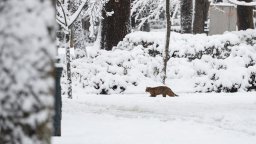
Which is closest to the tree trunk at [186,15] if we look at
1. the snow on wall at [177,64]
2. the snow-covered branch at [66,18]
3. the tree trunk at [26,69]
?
the snow on wall at [177,64]

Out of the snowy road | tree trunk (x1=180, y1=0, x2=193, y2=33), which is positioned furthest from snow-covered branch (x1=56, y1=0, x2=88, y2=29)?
tree trunk (x1=180, y1=0, x2=193, y2=33)

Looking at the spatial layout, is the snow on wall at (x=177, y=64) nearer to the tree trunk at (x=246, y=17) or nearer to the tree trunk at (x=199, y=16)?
the tree trunk at (x=246, y=17)

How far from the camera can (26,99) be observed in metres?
2.83

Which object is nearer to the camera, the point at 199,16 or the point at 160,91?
the point at 160,91

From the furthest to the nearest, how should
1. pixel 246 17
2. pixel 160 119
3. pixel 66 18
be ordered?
pixel 246 17
pixel 66 18
pixel 160 119

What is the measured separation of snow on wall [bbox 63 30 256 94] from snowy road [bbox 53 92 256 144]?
1.10m

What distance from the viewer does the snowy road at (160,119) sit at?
24.3ft

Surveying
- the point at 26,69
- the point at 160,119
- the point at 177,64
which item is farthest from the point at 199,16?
the point at 26,69

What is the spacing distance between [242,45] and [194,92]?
78.6 inches

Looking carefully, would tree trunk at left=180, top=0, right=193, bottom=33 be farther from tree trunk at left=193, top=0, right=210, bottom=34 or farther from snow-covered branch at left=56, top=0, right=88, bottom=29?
snow-covered branch at left=56, top=0, right=88, bottom=29

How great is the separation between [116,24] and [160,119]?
8910 millimetres

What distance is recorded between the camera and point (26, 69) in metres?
2.81

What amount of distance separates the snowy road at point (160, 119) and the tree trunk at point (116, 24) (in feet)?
15.1

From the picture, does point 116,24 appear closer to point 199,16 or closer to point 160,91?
point 199,16
